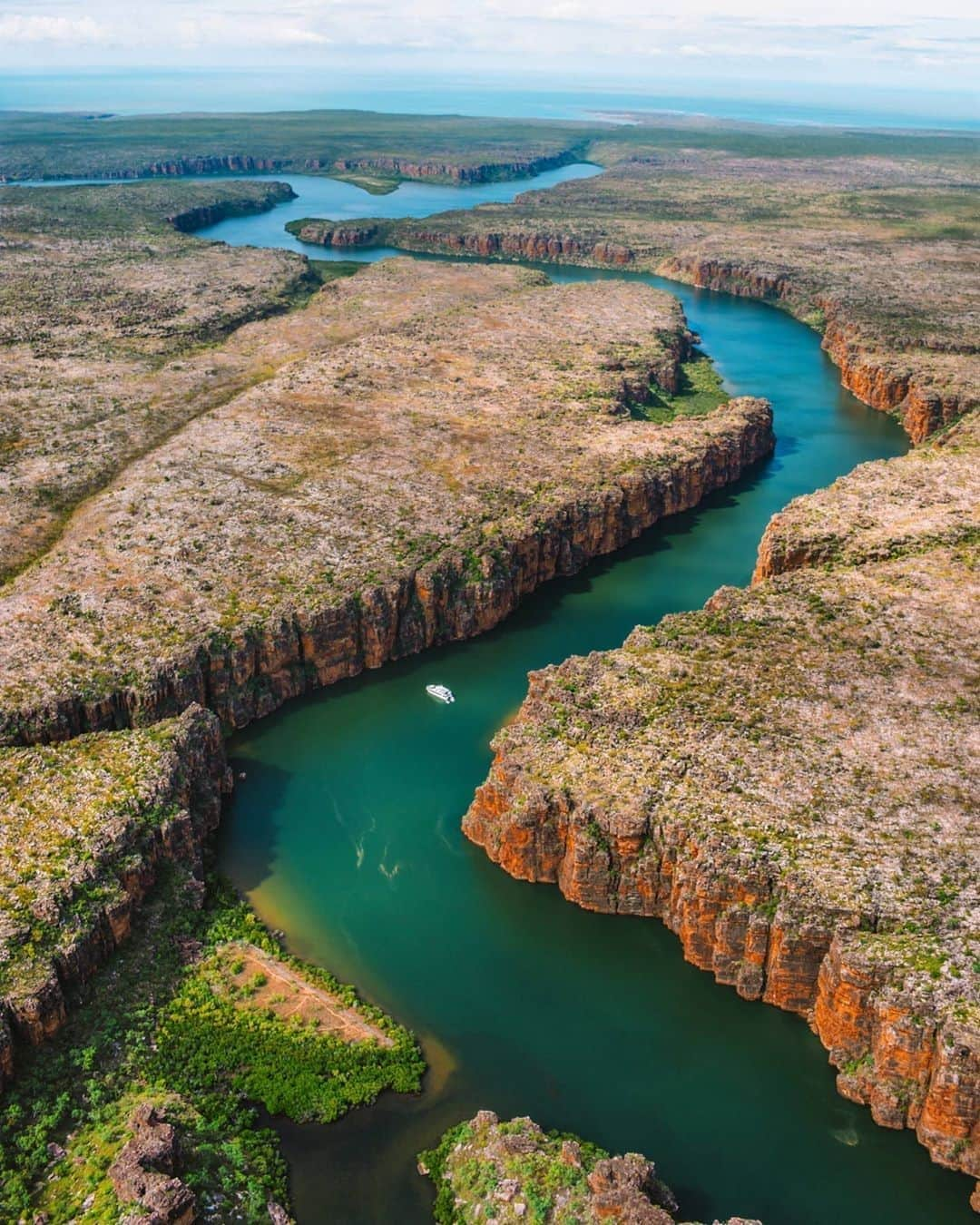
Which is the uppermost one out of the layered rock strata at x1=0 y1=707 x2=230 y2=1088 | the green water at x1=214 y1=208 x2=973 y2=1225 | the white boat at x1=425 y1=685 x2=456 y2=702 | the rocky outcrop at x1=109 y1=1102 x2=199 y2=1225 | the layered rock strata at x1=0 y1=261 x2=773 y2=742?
the layered rock strata at x1=0 y1=261 x2=773 y2=742

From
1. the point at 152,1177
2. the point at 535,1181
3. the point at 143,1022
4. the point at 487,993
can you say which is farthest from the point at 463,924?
the point at 152,1177

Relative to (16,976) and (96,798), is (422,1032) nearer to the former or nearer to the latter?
(16,976)

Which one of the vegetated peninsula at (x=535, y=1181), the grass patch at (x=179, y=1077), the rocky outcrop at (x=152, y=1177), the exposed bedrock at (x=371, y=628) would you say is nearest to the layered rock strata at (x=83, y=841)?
the grass patch at (x=179, y=1077)

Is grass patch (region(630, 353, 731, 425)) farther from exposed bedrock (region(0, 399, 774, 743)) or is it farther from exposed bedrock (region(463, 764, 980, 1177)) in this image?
exposed bedrock (region(463, 764, 980, 1177))

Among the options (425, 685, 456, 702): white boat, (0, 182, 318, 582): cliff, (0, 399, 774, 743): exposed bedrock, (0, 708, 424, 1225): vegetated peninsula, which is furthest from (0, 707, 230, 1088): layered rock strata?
(0, 182, 318, 582): cliff

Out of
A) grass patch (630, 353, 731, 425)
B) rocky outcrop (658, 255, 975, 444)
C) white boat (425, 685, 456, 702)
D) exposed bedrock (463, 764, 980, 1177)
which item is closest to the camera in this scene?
exposed bedrock (463, 764, 980, 1177)
